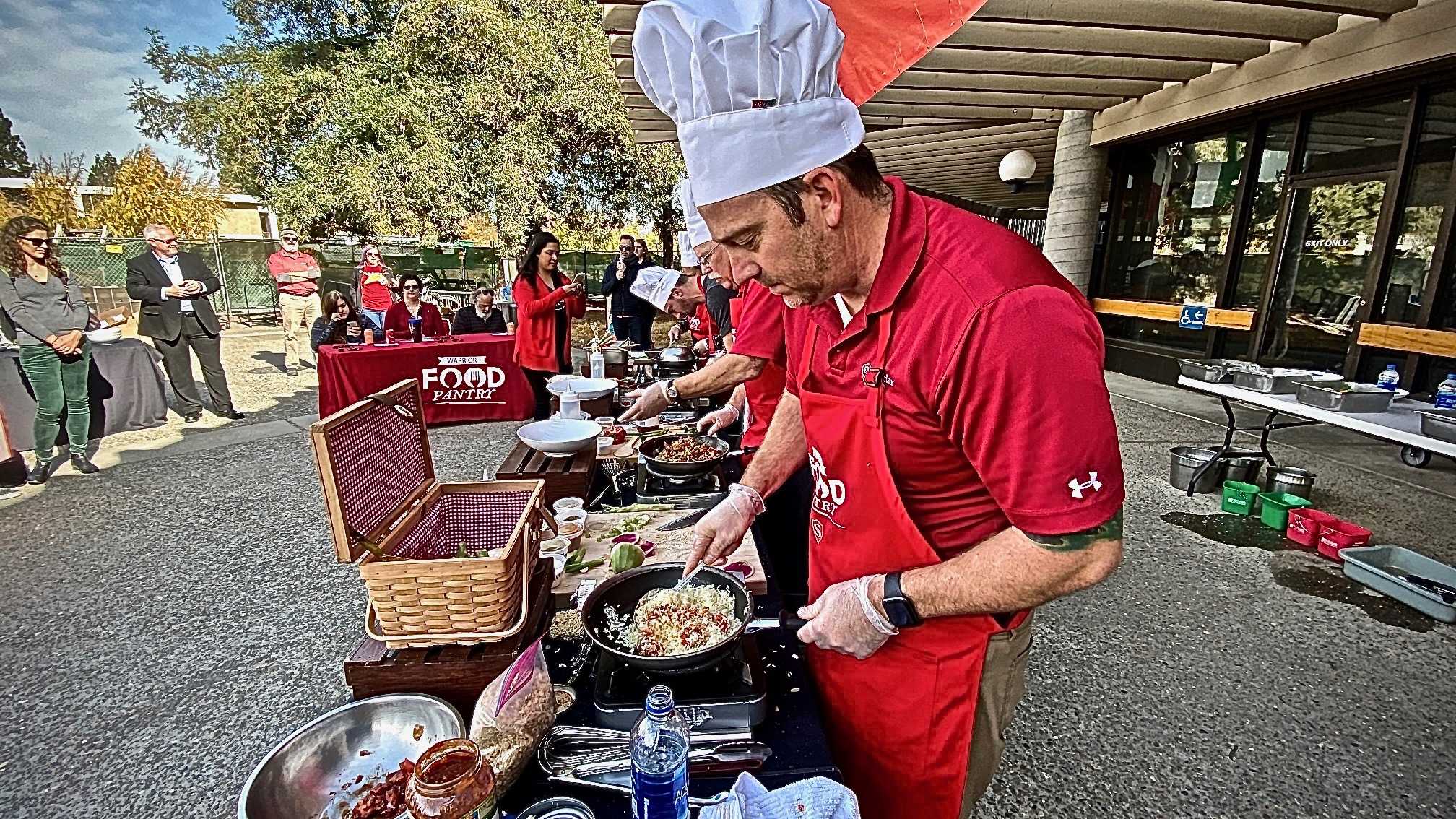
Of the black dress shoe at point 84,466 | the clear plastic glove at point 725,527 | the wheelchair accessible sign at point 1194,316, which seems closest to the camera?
the clear plastic glove at point 725,527

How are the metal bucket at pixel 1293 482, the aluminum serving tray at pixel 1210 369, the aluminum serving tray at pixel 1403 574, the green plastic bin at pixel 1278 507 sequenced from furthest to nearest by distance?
the aluminum serving tray at pixel 1210 369 → the metal bucket at pixel 1293 482 → the green plastic bin at pixel 1278 507 → the aluminum serving tray at pixel 1403 574

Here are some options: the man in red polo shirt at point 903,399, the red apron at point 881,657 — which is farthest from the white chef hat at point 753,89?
the red apron at point 881,657

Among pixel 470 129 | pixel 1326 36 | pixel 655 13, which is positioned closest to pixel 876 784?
pixel 655 13

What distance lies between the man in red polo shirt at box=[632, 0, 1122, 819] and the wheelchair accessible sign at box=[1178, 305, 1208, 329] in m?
8.45

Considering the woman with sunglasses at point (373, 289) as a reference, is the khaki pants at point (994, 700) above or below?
below

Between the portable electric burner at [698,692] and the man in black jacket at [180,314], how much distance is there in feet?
26.7

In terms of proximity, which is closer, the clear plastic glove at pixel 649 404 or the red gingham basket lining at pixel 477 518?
the red gingham basket lining at pixel 477 518

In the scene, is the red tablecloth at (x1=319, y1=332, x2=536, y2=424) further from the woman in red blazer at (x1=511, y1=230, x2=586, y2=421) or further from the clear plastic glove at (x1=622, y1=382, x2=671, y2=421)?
the clear plastic glove at (x1=622, y1=382, x2=671, y2=421)

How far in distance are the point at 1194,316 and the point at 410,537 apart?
9.09m

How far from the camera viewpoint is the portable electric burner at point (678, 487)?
7.73 feet

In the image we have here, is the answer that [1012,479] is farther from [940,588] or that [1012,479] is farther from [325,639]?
[325,639]

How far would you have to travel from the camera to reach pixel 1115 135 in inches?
346

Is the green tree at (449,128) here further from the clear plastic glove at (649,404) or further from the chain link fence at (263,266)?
the clear plastic glove at (649,404)

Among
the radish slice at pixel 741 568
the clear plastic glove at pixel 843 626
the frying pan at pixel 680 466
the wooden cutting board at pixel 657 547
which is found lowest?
the wooden cutting board at pixel 657 547
